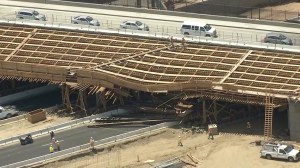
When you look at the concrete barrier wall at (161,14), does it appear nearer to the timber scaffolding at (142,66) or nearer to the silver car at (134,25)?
the silver car at (134,25)

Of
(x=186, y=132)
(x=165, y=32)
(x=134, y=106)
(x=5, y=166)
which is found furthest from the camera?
(x=165, y=32)

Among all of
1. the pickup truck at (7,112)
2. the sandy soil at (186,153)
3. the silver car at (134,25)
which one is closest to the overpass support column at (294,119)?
the sandy soil at (186,153)

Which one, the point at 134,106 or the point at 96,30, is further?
the point at 96,30

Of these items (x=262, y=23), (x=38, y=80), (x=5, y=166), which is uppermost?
(x=262, y=23)

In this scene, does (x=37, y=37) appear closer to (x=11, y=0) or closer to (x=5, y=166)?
(x=11, y=0)

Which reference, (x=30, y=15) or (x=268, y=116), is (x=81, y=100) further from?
(x=268, y=116)

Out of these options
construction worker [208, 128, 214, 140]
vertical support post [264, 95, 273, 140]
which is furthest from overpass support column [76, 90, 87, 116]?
vertical support post [264, 95, 273, 140]

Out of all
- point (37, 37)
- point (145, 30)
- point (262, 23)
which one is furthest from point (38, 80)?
point (262, 23)
